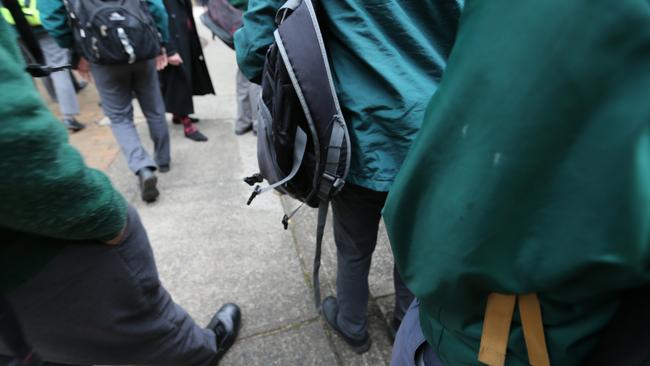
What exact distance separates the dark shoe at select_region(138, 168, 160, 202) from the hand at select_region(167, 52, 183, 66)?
127 centimetres

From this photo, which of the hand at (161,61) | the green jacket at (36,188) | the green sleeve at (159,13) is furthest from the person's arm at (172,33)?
the green jacket at (36,188)

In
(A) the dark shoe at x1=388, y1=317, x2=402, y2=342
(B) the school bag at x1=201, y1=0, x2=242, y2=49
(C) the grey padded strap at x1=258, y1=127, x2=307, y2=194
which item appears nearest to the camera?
(C) the grey padded strap at x1=258, y1=127, x2=307, y2=194

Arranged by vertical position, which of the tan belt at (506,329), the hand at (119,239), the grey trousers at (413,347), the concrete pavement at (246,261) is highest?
the tan belt at (506,329)

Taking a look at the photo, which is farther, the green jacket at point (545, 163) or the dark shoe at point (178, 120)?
the dark shoe at point (178, 120)

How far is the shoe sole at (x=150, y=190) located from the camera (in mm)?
3092

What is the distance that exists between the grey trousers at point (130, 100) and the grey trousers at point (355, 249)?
2.16 meters

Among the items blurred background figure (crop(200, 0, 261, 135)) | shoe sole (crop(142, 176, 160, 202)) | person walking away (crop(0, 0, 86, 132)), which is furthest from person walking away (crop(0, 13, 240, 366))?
person walking away (crop(0, 0, 86, 132))

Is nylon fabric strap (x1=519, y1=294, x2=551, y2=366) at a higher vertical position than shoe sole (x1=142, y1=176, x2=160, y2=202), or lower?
higher

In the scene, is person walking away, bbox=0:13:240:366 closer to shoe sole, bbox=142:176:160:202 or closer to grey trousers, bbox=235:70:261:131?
shoe sole, bbox=142:176:160:202

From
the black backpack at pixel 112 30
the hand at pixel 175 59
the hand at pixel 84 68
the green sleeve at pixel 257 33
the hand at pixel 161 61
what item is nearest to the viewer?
the green sleeve at pixel 257 33

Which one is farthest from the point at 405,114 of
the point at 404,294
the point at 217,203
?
the point at 217,203

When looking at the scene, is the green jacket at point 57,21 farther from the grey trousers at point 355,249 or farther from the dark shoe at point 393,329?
the dark shoe at point 393,329

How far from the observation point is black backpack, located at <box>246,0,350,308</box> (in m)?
1.16

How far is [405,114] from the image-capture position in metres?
1.21
